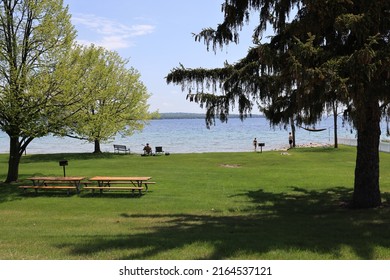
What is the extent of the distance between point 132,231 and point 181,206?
4005 mm

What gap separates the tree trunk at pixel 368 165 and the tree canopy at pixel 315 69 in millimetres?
25

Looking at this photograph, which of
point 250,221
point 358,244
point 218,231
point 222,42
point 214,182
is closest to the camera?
point 358,244

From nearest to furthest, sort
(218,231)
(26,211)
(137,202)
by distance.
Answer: (218,231) < (26,211) < (137,202)

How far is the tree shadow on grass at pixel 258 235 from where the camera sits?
6.47 m

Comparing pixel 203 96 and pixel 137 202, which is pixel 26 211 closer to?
pixel 137 202

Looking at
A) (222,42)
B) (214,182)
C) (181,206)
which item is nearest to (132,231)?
(181,206)

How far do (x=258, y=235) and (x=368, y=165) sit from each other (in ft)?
16.0

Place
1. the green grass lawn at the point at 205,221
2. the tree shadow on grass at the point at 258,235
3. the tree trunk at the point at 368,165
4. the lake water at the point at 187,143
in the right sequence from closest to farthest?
the tree shadow on grass at the point at 258,235 → the green grass lawn at the point at 205,221 → the tree trunk at the point at 368,165 → the lake water at the point at 187,143

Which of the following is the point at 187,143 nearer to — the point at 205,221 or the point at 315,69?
the point at 205,221

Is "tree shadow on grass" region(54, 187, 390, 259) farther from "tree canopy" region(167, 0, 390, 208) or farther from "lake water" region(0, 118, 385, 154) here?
"lake water" region(0, 118, 385, 154)

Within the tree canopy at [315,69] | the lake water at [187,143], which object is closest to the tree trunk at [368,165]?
the tree canopy at [315,69]

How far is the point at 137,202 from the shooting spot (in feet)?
45.5

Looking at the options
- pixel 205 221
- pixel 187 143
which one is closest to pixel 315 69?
pixel 205 221

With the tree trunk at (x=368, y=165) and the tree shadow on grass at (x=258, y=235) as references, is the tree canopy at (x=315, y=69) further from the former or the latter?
the tree shadow on grass at (x=258, y=235)
